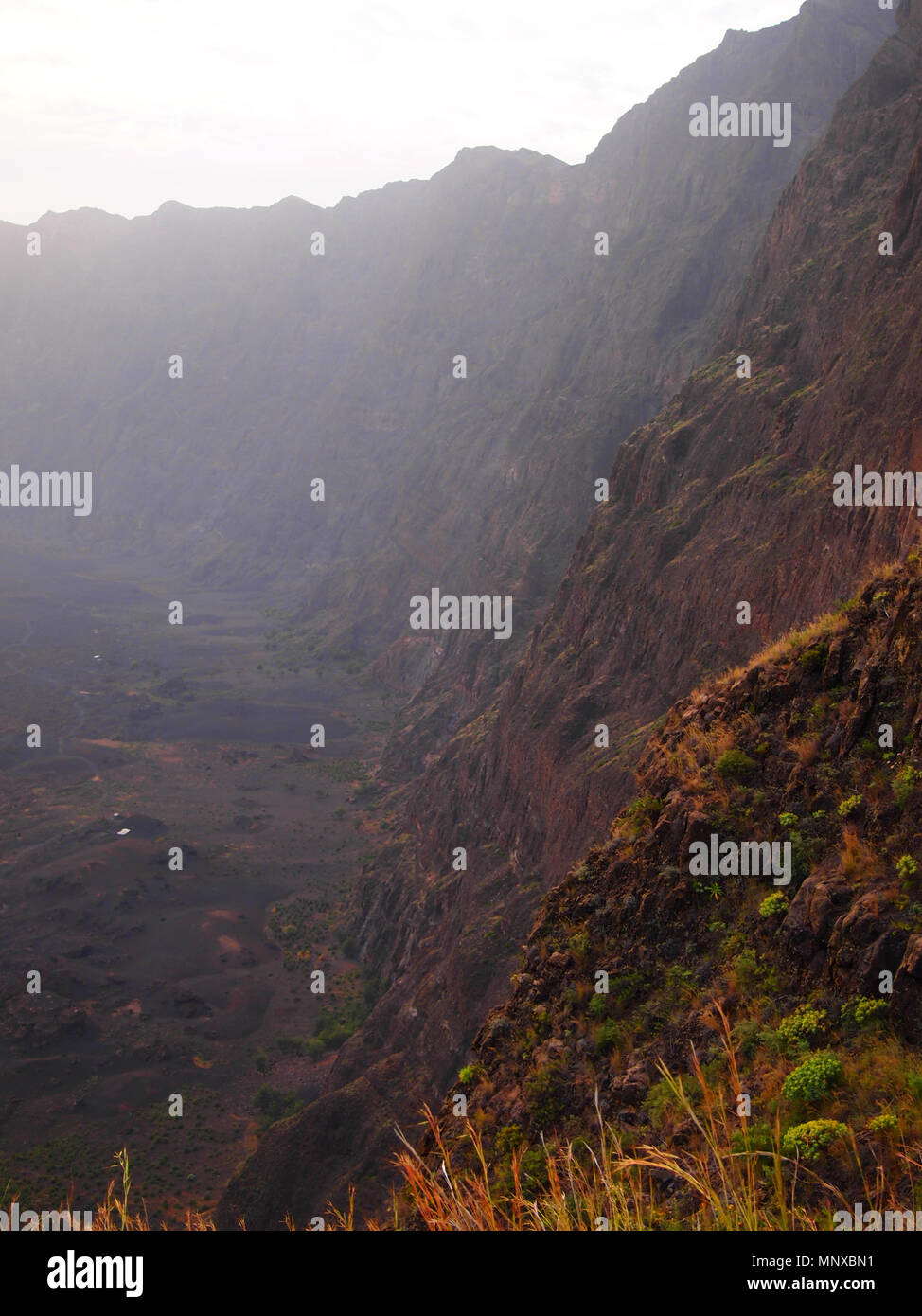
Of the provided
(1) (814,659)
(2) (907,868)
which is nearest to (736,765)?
(1) (814,659)

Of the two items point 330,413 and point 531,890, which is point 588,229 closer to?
point 330,413

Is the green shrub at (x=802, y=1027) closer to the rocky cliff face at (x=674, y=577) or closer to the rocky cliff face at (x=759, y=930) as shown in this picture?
the rocky cliff face at (x=759, y=930)

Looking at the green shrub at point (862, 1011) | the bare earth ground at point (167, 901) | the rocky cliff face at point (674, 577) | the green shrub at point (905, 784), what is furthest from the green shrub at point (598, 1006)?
the rocky cliff face at point (674, 577)

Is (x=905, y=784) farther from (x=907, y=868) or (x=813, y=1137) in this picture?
(x=813, y=1137)

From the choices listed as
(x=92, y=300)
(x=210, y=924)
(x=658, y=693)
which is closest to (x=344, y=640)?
(x=210, y=924)

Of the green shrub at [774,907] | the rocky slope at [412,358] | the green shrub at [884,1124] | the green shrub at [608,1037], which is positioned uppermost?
the rocky slope at [412,358]
